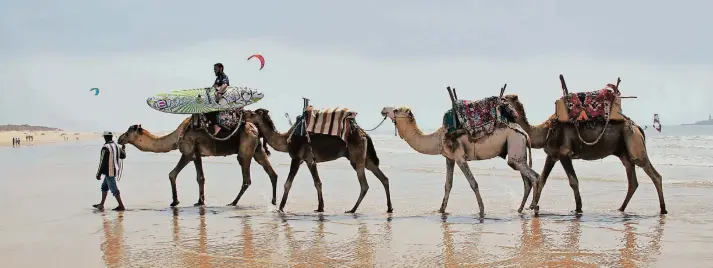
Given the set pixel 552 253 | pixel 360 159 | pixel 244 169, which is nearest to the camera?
pixel 552 253

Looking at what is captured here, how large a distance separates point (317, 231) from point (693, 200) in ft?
27.5

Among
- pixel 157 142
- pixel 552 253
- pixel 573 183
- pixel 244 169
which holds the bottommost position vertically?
pixel 552 253

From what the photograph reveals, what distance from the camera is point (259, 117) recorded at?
13.5 m

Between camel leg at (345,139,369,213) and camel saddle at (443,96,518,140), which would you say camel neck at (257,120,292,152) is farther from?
camel saddle at (443,96,518,140)

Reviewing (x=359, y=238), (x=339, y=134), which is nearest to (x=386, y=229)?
(x=359, y=238)

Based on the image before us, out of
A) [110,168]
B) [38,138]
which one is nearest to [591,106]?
[110,168]

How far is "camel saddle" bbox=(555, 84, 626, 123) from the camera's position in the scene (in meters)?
12.4

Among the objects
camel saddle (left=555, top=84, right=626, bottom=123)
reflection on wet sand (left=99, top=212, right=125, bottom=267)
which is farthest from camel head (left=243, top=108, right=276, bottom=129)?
camel saddle (left=555, top=84, right=626, bottom=123)

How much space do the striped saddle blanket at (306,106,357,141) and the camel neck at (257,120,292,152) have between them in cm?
68

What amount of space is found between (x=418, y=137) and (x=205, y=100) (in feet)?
13.7

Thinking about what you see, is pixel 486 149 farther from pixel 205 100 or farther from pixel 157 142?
pixel 157 142

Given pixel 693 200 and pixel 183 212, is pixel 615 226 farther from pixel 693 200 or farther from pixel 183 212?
pixel 183 212

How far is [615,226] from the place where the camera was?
10555mm

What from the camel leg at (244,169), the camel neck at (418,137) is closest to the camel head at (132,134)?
the camel leg at (244,169)
